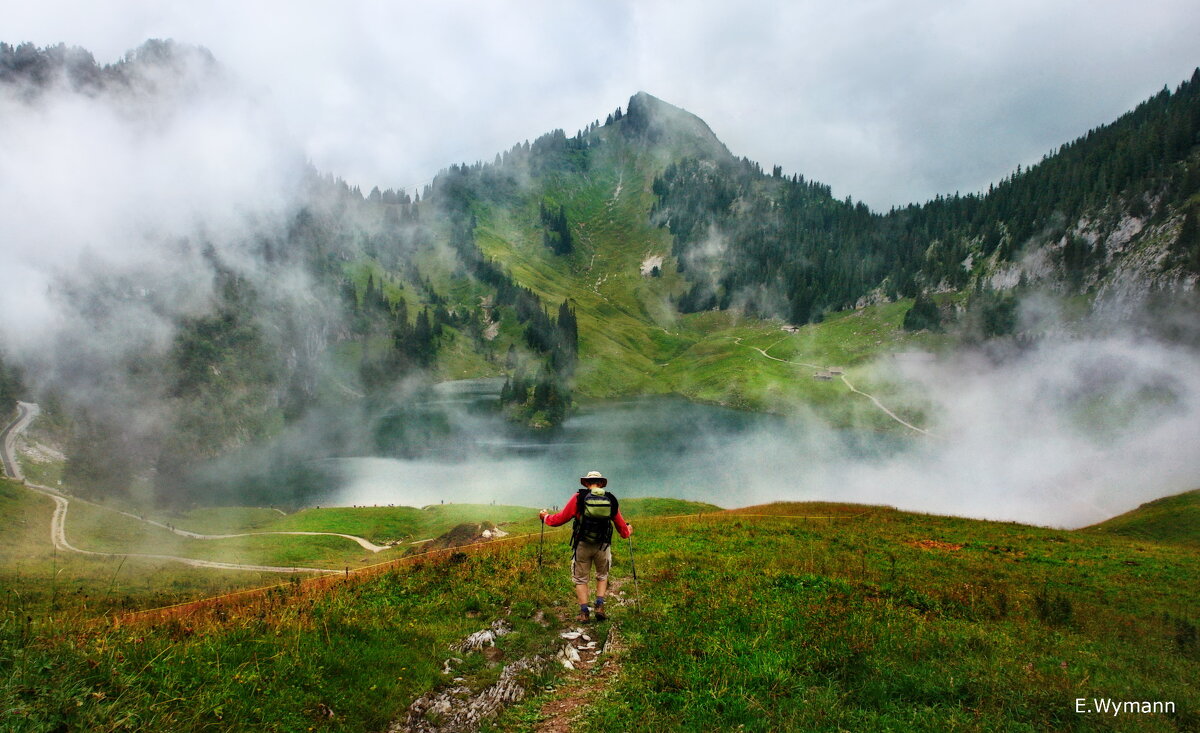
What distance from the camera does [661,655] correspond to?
10.7 meters

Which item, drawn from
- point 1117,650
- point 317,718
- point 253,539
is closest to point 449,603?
point 317,718

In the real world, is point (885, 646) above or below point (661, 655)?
above

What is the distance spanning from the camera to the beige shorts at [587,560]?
13.7 metres

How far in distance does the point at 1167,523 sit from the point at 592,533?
6511 cm

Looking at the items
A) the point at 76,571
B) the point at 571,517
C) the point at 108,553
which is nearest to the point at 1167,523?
the point at 571,517

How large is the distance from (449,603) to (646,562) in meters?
8.74

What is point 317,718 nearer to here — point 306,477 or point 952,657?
point 952,657

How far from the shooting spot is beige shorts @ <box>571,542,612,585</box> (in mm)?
13695

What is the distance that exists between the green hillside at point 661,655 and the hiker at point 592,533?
106 centimetres

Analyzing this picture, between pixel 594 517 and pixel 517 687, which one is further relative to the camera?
pixel 594 517

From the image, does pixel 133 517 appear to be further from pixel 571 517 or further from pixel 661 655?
pixel 661 655

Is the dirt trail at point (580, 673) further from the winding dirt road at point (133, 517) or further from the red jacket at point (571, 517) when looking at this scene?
the winding dirt road at point (133, 517)

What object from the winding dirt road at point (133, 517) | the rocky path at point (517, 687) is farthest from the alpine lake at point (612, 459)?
the rocky path at point (517, 687)

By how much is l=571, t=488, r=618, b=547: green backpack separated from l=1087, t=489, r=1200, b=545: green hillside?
5780 centimetres
